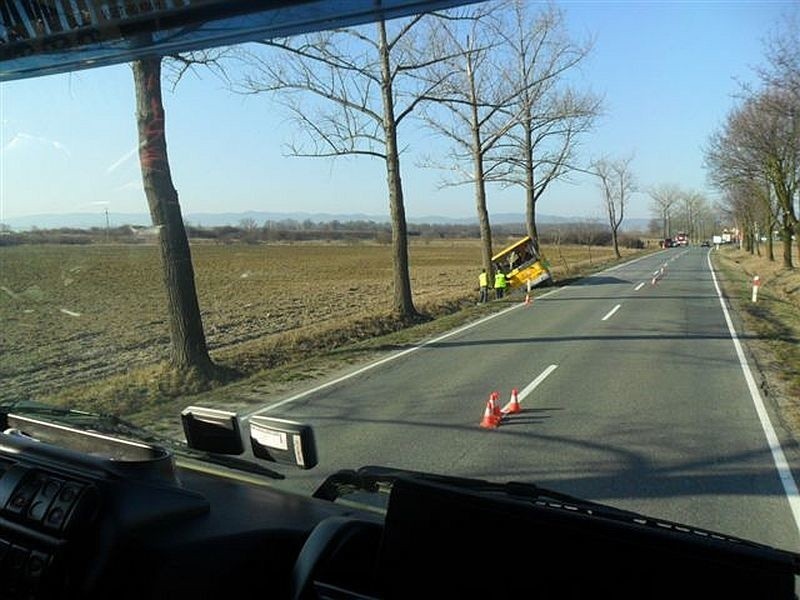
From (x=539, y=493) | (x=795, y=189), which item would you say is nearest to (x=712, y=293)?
(x=795, y=189)

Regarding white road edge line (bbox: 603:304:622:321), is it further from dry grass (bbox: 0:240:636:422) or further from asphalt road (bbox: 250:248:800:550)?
dry grass (bbox: 0:240:636:422)

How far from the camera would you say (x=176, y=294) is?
11875mm

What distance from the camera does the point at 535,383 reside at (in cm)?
974

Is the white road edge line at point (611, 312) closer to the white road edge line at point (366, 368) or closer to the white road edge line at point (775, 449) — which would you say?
the white road edge line at point (366, 368)

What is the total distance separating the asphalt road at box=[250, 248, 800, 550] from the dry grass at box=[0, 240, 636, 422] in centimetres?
267

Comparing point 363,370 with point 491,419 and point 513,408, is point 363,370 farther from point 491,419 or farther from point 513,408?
point 491,419

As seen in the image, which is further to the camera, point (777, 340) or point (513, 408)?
point (777, 340)

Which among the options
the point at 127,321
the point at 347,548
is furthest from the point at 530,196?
the point at 347,548

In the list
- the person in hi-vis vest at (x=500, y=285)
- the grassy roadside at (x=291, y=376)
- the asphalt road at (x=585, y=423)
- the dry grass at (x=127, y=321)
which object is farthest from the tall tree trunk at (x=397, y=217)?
the person in hi-vis vest at (x=500, y=285)

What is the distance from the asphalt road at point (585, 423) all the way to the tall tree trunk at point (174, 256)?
9.20 feet

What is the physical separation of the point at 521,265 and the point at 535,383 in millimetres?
21867

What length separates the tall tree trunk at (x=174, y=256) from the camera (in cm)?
1066

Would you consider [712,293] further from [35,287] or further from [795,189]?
[35,287]

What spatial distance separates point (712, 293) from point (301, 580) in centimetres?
2712
